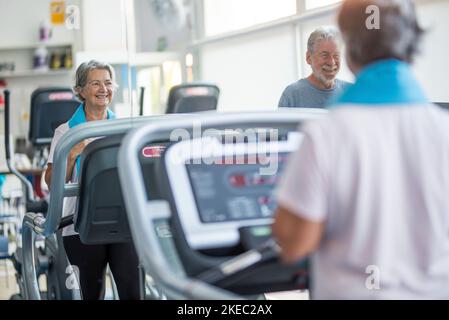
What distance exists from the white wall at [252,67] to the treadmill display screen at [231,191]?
4.63 metres

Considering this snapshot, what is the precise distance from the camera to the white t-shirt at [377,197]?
133 cm

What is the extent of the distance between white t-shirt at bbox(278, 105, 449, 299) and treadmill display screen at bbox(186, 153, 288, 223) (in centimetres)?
31

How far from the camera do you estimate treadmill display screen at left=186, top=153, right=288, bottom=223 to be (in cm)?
171

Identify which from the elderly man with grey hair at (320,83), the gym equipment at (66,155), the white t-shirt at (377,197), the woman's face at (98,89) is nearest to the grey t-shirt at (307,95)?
the elderly man with grey hair at (320,83)

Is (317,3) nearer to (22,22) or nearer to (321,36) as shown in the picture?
(321,36)

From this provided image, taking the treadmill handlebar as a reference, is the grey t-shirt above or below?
above

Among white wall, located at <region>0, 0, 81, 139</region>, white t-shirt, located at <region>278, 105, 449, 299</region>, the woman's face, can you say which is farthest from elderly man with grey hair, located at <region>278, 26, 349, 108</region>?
white wall, located at <region>0, 0, 81, 139</region>

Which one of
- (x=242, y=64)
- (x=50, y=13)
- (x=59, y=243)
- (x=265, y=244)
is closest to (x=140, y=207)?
(x=265, y=244)

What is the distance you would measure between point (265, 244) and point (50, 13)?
9313 millimetres

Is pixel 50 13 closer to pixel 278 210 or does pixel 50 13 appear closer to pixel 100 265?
pixel 100 265

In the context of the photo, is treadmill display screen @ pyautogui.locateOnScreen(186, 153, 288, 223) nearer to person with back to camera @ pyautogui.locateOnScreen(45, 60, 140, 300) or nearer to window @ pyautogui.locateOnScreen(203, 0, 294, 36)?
person with back to camera @ pyautogui.locateOnScreen(45, 60, 140, 300)

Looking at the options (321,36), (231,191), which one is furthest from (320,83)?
(231,191)

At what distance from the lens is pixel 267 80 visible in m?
6.83

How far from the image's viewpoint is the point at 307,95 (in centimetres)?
355
